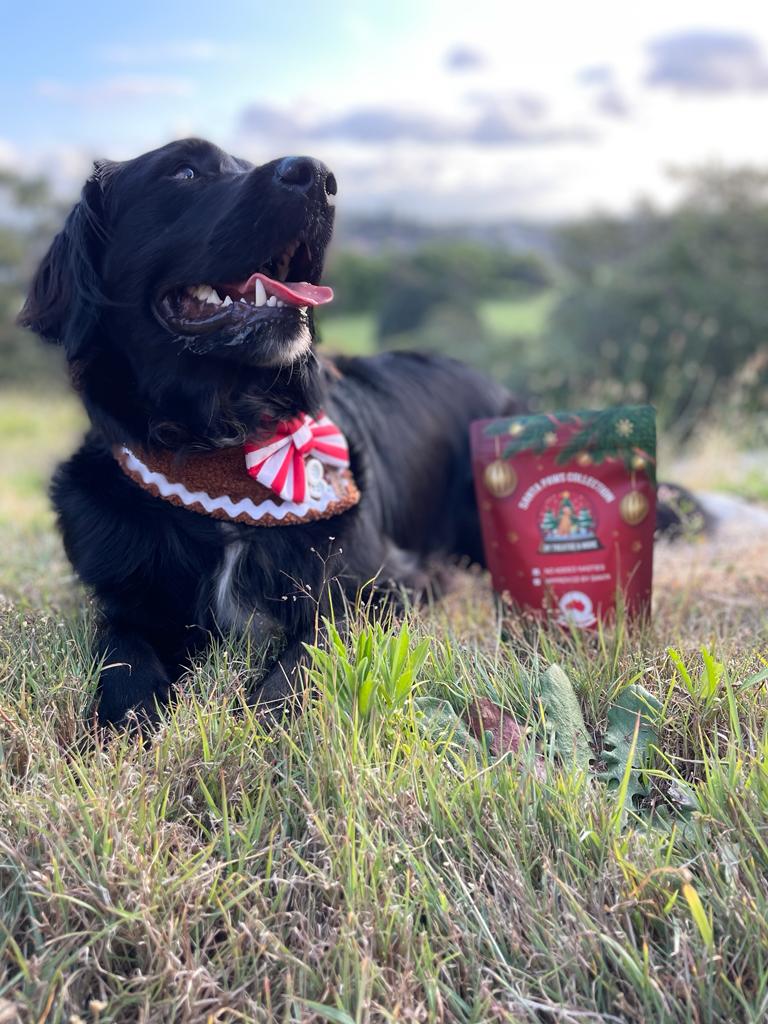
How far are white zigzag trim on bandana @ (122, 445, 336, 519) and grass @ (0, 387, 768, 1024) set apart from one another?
545 mm

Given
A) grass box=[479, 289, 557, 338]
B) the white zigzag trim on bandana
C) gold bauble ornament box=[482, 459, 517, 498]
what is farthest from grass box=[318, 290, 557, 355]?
the white zigzag trim on bandana

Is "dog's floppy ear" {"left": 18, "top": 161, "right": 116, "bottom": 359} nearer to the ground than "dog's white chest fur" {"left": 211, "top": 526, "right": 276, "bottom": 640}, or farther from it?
farther from it

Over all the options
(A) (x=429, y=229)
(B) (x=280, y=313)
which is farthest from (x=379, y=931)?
(A) (x=429, y=229)

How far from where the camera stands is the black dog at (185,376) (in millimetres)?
2461

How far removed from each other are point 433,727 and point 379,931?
0.53 m

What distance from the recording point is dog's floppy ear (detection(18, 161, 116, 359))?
2.59 m

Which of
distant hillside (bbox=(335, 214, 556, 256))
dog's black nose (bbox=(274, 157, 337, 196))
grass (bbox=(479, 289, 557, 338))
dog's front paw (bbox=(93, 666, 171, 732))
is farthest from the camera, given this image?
distant hillside (bbox=(335, 214, 556, 256))

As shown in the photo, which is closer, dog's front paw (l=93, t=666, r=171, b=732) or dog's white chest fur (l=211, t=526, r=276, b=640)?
dog's front paw (l=93, t=666, r=171, b=732)

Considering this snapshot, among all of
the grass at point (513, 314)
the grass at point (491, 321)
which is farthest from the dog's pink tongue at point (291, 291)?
the grass at point (491, 321)

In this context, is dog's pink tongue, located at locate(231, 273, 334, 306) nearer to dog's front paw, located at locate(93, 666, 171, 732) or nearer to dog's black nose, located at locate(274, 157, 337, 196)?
dog's black nose, located at locate(274, 157, 337, 196)

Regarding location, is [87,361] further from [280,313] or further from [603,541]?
[603,541]

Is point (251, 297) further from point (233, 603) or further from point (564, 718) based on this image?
point (564, 718)

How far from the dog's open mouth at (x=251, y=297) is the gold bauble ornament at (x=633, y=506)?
1103 millimetres

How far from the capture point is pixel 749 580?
11.4 ft
